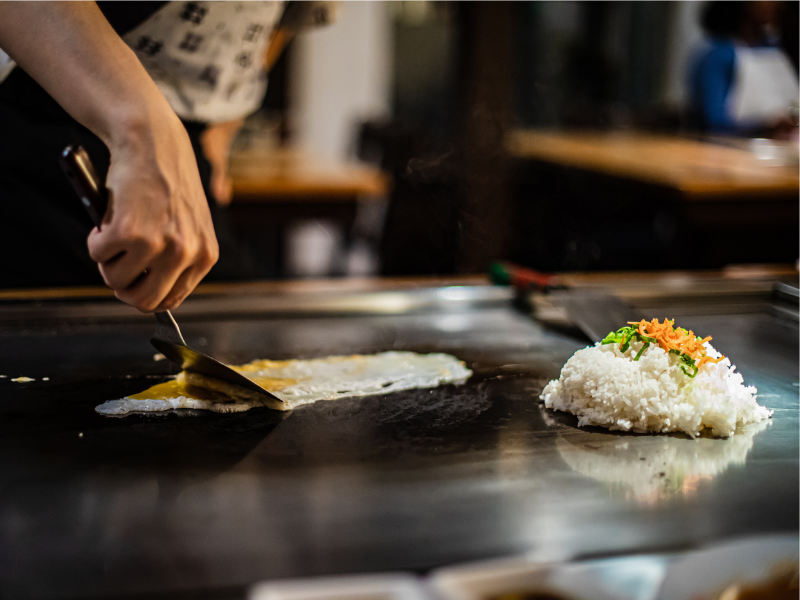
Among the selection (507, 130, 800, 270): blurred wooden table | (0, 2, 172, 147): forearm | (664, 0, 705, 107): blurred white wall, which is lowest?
(507, 130, 800, 270): blurred wooden table

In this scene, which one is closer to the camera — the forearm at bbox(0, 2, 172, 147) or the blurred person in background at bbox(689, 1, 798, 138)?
the forearm at bbox(0, 2, 172, 147)

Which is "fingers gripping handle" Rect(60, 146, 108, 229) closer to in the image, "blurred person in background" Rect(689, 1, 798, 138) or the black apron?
the black apron

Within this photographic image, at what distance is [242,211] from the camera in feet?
9.27

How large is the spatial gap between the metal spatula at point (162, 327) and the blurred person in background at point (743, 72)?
3.80 meters

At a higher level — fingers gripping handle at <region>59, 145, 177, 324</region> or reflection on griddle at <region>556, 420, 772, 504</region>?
fingers gripping handle at <region>59, 145, 177, 324</region>

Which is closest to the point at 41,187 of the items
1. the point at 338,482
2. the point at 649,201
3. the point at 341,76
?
the point at 338,482

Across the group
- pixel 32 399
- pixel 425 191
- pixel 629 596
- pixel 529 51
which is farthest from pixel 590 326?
pixel 529 51

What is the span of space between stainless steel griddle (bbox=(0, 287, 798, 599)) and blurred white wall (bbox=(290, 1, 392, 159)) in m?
5.25

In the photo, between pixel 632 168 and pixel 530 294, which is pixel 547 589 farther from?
pixel 632 168

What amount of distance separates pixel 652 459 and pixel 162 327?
56cm

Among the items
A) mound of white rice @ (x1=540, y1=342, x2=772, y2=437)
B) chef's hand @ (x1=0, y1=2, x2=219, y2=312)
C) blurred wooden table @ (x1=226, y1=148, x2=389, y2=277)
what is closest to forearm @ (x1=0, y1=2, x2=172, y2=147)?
chef's hand @ (x1=0, y1=2, x2=219, y2=312)

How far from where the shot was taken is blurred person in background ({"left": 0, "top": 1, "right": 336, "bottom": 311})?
29.8 inches

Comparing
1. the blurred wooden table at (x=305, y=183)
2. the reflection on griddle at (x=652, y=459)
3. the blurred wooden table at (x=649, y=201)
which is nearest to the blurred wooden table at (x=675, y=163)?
the blurred wooden table at (x=649, y=201)

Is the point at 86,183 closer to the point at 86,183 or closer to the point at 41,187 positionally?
the point at 86,183
